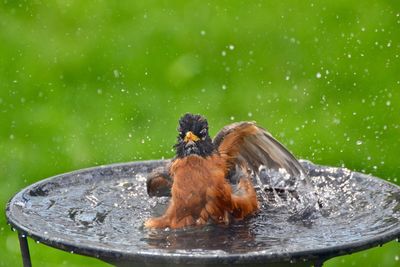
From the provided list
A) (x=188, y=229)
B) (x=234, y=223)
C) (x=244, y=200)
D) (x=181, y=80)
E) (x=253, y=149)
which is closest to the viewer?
(x=188, y=229)

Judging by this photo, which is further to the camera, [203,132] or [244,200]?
[244,200]

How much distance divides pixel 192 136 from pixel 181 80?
279cm

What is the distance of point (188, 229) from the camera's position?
3371mm

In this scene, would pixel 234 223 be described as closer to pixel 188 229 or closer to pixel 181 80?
pixel 188 229

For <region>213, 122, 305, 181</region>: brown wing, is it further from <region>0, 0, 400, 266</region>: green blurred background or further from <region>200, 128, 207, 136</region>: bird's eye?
<region>0, 0, 400, 266</region>: green blurred background

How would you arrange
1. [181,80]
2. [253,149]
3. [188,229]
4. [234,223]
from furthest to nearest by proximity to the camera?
[181,80] → [253,149] → [234,223] → [188,229]

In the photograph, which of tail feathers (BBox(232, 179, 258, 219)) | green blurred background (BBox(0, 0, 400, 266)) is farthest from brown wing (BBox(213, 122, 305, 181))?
green blurred background (BBox(0, 0, 400, 266))

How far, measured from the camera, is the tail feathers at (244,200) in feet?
11.6

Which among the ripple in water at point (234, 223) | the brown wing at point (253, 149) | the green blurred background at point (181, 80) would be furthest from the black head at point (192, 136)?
the green blurred background at point (181, 80)

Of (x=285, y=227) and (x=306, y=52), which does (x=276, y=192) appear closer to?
(x=285, y=227)

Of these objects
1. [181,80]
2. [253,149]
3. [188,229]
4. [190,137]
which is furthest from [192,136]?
[181,80]

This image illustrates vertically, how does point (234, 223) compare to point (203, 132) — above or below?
below

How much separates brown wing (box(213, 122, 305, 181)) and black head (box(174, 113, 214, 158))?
0.21 m

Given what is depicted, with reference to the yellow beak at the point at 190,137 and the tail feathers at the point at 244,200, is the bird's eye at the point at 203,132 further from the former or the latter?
the tail feathers at the point at 244,200
